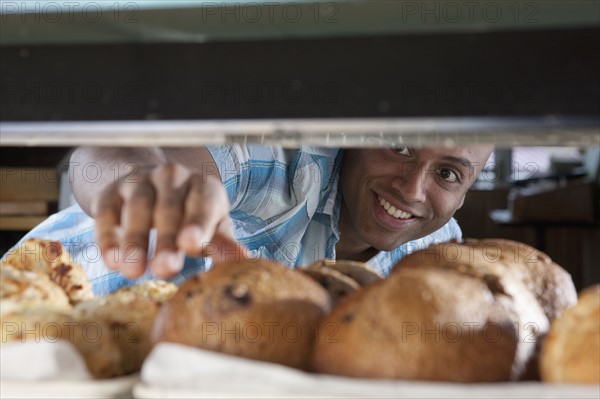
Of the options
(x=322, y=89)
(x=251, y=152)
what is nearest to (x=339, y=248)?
(x=251, y=152)

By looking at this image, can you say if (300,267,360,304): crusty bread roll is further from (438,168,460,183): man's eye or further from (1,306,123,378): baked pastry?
(438,168,460,183): man's eye

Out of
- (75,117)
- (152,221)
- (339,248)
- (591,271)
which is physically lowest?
(591,271)

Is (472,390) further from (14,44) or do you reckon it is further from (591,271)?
(591,271)

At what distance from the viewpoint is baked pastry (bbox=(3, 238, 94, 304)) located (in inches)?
35.9

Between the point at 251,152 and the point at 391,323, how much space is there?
1.02 m

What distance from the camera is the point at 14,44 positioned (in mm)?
661

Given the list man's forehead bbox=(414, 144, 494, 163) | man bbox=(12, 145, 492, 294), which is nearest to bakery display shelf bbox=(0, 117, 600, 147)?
man bbox=(12, 145, 492, 294)

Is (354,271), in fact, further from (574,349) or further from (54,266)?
(54,266)

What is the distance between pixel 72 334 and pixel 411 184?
1.02 metres

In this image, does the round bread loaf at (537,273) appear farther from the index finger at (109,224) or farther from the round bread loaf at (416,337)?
the index finger at (109,224)

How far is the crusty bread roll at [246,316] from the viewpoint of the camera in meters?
0.68

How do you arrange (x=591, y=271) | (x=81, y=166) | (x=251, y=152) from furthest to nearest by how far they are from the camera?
(x=591, y=271), (x=251, y=152), (x=81, y=166)

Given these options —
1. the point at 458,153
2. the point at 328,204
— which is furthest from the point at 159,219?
the point at 328,204

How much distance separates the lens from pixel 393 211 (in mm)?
1645
